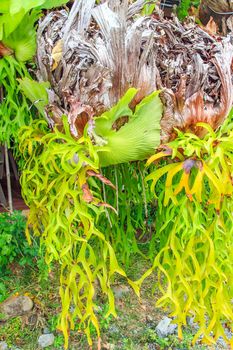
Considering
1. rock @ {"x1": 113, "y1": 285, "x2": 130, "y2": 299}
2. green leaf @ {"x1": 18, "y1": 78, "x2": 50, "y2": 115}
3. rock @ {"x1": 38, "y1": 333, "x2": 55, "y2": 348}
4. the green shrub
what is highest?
green leaf @ {"x1": 18, "y1": 78, "x2": 50, "y2": 115}

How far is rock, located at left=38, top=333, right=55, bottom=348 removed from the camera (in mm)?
1077

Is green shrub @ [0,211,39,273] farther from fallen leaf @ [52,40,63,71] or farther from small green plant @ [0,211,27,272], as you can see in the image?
fallen leaf @ [52,40,63,71]

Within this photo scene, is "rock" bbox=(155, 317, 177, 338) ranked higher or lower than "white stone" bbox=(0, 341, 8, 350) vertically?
lower

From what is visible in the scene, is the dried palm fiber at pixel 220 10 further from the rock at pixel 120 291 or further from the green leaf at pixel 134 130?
the rock at pixel 120 291

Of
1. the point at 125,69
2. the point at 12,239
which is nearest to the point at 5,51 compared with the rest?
the point at 125,69

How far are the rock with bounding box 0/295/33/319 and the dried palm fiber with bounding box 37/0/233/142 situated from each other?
2.51 feet

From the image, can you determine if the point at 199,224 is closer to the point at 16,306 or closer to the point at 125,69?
the point at 125,69

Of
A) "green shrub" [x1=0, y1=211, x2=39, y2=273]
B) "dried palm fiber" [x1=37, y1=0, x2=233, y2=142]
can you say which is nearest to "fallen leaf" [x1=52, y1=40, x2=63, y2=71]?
"dried palm fiber" [x1=37, y1=0, x2=233, y2=142]

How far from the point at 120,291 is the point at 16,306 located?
32cm

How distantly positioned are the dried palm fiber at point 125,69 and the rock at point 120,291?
0.84 meters

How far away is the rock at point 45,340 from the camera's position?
1077 millimetres

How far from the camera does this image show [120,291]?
1.30 m

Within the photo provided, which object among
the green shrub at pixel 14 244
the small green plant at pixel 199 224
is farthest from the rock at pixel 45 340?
the small green plant at pixel 199 224

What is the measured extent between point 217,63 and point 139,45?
12 cm
